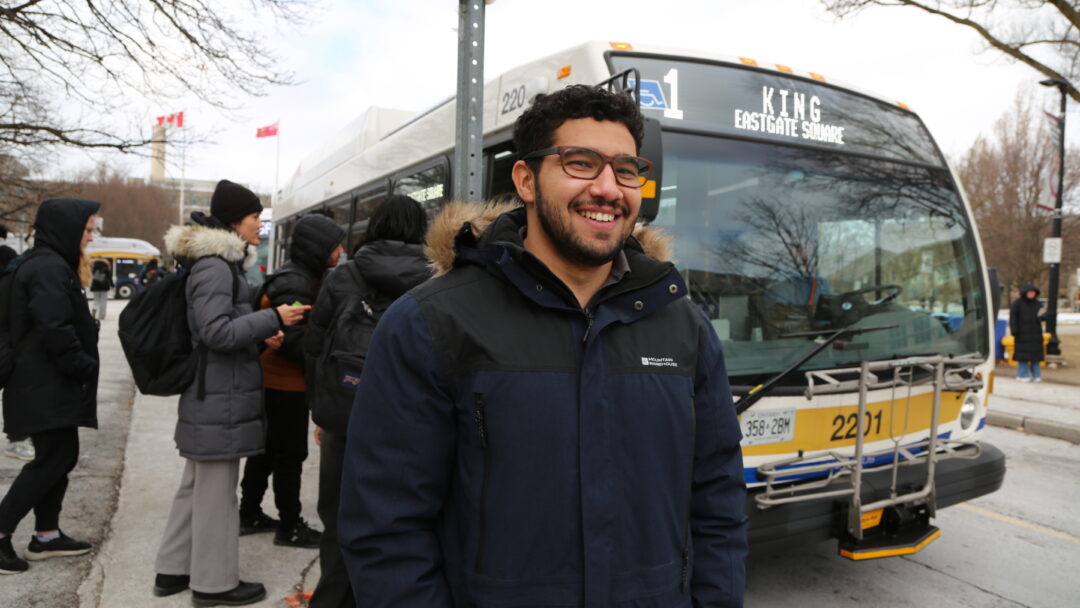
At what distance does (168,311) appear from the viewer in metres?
3.55

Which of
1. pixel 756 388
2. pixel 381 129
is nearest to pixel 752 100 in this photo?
pixel 756 388

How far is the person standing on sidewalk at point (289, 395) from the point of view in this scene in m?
4.14

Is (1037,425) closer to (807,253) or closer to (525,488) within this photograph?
(807,253)

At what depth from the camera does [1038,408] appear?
10711 millimetres

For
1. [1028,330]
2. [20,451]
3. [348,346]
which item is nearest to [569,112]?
[348,346]

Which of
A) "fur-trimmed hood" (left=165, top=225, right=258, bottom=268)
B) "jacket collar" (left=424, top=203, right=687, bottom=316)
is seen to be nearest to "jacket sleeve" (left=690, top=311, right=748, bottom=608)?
"jacket collar" (left=424, top=203, right=687, bottom=316)

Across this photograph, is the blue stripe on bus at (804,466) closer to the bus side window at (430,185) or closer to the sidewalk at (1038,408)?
the bus side window at (430,185)

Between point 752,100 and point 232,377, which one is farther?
point 752,100

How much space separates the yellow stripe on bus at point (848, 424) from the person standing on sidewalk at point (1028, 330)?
11.6m

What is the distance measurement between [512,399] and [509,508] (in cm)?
22

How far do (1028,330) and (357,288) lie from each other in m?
14.1

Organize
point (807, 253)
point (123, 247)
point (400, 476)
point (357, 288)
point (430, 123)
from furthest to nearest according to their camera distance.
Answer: point (123, 247) < point (430, 123) < point (807, 253) < point (357, 288) < point (400, 476)

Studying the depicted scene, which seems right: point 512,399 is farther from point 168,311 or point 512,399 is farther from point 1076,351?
point 1076,351

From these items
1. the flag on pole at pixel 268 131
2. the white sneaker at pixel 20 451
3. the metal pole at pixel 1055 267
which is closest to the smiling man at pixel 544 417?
the white sneaker at pixel 20 451
